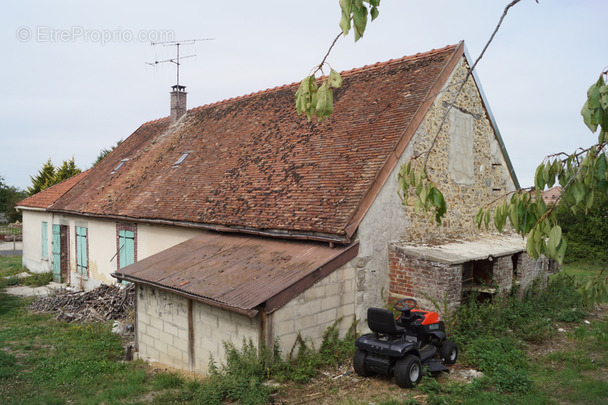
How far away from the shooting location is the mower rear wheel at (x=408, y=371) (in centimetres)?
632

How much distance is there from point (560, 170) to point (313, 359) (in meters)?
5.04

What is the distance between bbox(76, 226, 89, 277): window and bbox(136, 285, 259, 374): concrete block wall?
23.8 feet

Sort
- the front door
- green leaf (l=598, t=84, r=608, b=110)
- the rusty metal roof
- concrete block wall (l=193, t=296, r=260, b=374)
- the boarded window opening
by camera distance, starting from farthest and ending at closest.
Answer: the front door, the boarded window opening, concrete block wall (l=193, t=296, r=260, b=374), the rusty metal roof, green leaf (l=598, t=84, r=608, b=110)

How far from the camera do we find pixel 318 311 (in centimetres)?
752

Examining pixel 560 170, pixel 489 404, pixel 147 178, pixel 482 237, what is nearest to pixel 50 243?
pixel 147 178

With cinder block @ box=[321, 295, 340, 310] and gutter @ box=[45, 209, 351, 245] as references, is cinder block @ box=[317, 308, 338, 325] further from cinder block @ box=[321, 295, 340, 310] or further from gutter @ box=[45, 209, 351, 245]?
gutter @ box=[45, 209, 351, 245]

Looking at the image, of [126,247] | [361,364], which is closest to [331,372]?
[361,364]

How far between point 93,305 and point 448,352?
9610mm

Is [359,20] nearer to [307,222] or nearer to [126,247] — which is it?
[307,222]

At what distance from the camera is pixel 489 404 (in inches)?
232

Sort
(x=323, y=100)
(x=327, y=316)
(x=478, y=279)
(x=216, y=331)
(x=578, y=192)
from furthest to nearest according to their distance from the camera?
(x=478, y=279), (x=327, y=316), (x=216, y=331), (x=323, y=100), (x=578, y=192)

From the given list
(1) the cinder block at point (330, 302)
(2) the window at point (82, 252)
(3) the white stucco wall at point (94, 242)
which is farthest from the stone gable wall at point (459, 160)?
(2) the window at point (82, 252)

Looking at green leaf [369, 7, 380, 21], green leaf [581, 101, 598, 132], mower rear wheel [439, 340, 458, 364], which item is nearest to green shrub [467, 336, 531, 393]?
mower rear wheel [439, 340, 458, 364]

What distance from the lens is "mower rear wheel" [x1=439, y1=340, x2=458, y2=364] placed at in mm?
7262
